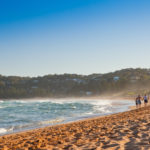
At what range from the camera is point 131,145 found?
4.95m

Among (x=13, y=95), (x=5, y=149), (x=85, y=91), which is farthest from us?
(x=13, y=95)

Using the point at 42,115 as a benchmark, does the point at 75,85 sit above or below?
above

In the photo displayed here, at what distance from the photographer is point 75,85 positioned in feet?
375

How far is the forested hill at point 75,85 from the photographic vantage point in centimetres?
9206

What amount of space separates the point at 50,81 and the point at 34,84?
11.5 meters

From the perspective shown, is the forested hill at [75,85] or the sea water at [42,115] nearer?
the sea water at [42,115]

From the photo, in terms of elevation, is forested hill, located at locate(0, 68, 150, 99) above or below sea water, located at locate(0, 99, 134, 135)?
above

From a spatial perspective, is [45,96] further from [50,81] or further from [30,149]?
[30,149]

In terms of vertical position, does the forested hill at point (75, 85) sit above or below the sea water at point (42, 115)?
above

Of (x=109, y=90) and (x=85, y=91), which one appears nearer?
(x=109, y=90)

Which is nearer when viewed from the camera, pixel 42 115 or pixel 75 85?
pixel 42 115

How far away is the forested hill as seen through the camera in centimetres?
9206

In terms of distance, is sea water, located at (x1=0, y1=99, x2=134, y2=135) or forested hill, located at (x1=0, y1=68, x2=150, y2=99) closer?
sea water, located at (x1=0, y1=99, x2=134, y2=135)

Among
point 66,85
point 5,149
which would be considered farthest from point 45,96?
point 5,149
